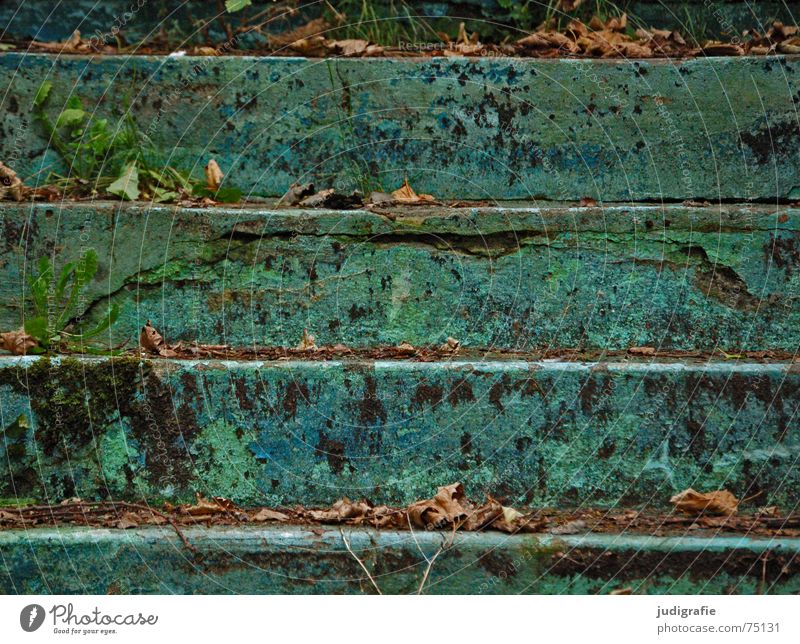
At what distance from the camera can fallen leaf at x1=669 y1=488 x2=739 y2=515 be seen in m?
2.28

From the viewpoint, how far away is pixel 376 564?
2.13 meters

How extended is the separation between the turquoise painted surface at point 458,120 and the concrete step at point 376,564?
1.28 m

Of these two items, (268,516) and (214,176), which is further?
(214,176)

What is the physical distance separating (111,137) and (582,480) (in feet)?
6.29

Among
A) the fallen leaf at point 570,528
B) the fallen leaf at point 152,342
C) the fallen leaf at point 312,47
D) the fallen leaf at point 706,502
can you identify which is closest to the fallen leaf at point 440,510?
the fallen leaf at point 570,528

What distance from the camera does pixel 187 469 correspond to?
233 cm

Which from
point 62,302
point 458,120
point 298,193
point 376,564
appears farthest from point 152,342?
point 458,120

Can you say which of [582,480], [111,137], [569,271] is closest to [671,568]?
[582,480]

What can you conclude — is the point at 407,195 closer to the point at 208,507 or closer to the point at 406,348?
the point at 406,348

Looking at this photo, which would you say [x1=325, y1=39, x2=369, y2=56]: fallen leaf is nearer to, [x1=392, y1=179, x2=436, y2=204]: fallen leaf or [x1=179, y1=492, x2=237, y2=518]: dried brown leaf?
[x1=392, y1=179, x2=436, y2=204]: fallen leaf

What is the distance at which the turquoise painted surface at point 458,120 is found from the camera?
2939mm

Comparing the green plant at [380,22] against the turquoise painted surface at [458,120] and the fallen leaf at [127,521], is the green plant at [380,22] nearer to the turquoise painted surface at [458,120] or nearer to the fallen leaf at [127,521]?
the turquoise painted surface at [458,120]

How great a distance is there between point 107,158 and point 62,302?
0.64 m
